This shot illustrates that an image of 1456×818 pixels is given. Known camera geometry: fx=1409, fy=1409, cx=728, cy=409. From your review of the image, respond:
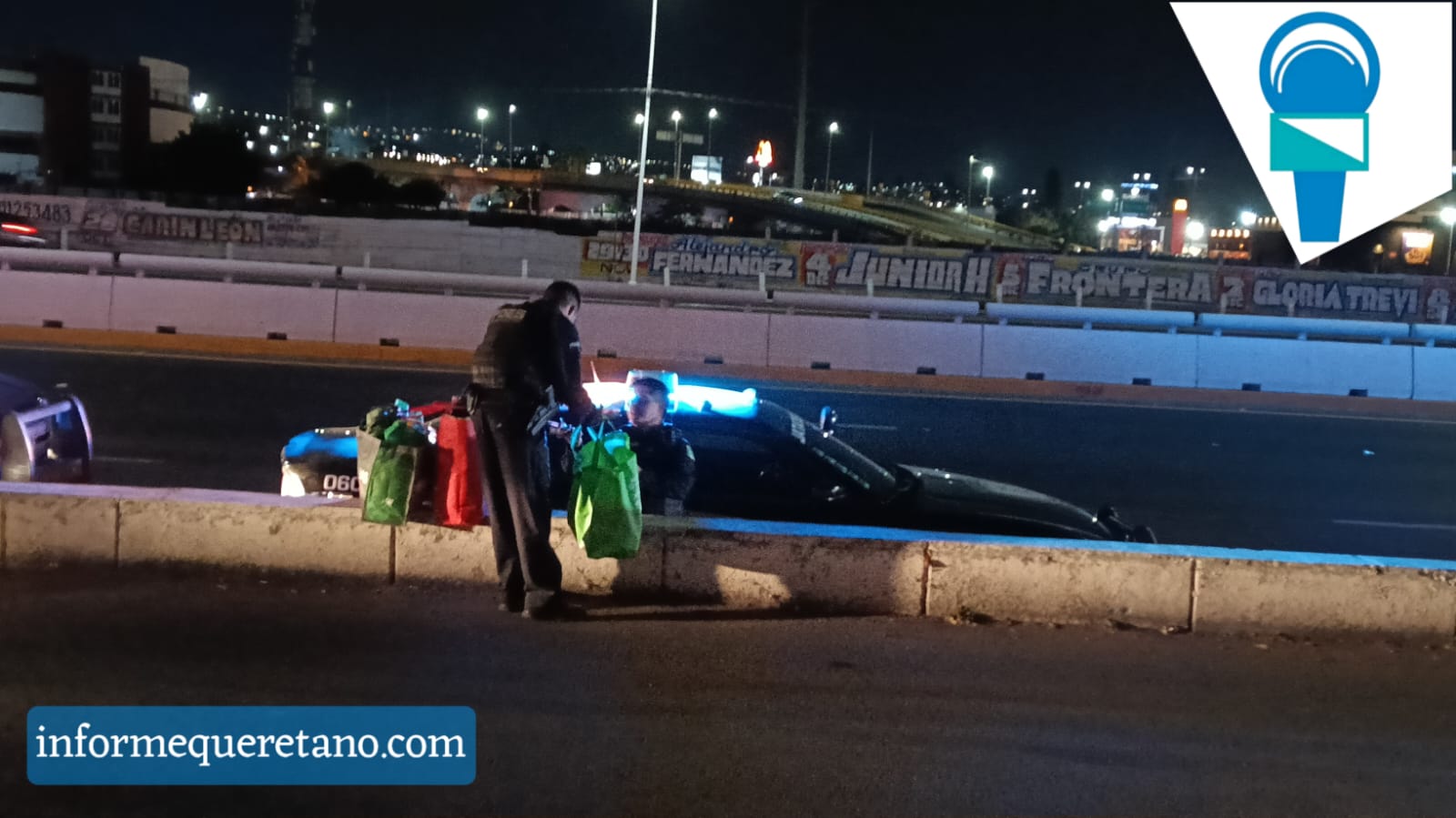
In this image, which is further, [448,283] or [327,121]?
[327,121]

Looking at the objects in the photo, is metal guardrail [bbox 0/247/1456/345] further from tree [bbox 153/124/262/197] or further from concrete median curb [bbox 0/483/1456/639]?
tree [bbox 153/124/262/197]

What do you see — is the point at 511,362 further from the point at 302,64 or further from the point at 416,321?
the point at 302,64

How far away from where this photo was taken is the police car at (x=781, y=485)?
24.2 feet

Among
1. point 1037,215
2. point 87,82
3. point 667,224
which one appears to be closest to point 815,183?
point 1037,215

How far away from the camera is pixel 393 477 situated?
613 centimetres

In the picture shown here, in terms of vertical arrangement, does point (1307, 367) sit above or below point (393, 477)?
above

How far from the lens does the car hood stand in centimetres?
745

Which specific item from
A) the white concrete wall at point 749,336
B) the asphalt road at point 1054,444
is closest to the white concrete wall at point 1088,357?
the white concrete wall at point 749,336

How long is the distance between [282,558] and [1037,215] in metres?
96.2

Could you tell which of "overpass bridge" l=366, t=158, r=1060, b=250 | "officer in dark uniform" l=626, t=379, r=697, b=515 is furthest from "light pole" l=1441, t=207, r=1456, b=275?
"officer in dark uniform" l=626, t=379, r=697, b=515

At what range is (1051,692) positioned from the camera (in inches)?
214

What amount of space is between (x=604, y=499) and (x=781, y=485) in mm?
1723

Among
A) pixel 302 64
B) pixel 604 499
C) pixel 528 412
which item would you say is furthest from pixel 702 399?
pixel 302 64

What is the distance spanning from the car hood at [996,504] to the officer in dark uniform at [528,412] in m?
2.31
